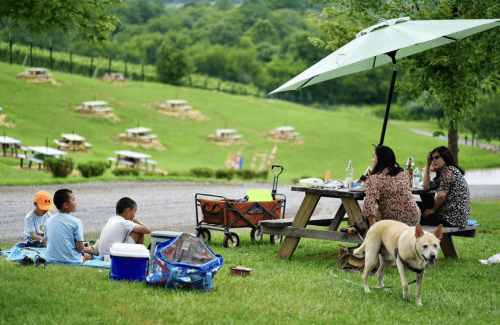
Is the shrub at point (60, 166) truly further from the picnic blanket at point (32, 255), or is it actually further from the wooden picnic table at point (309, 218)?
the wooden picnic table at point (309, 218)

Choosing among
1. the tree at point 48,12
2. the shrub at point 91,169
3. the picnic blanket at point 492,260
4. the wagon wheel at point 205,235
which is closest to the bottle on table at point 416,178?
the picnic blanket at point 492,260

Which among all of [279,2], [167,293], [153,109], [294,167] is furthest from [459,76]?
[279,2]

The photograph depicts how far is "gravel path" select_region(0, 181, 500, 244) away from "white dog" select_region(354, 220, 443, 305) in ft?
20.0

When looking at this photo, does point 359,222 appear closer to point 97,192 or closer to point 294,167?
point 97,192

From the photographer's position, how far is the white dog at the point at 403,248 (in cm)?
570

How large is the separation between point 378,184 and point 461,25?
2.19 meters

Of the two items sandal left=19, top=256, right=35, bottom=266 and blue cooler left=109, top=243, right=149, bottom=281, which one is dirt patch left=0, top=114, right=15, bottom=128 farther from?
blue cooler left=109, top=243, right=149, bottom=281

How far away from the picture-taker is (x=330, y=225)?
27.8 feet

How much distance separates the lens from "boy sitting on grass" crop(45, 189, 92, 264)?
273 inches

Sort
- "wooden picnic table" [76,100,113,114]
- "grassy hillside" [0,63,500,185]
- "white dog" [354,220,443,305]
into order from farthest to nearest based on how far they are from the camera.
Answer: "wooden picnic table" [76,100,113,114] → "grassy hillside" [0,63,500,185] → "white dog" [354,220,443,305]

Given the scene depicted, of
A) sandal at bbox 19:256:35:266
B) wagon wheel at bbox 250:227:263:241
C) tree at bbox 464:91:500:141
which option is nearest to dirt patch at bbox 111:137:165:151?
tree at bbox 464:91:500:141

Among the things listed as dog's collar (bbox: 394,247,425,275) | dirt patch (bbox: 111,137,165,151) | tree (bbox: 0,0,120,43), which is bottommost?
dirt patch (bbox: 111,137,165,151)

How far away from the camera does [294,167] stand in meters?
39.0

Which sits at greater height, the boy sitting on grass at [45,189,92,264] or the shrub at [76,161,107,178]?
the boy sitting on grass at [45,189,92,264]
